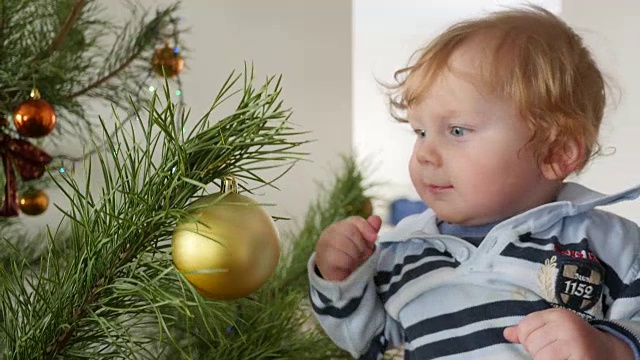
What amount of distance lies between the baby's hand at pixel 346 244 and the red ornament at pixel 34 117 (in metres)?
0.22

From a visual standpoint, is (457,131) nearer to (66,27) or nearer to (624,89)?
(66,27)

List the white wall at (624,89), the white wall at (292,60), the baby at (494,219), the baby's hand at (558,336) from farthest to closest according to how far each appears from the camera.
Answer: the white wall at (624,89), the white wall at (292,60), the baby at (494,219), the baby's hand at (558,336)

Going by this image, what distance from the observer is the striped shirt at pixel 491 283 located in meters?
0.53

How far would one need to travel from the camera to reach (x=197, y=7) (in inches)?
41.5

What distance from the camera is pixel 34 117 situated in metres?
0.52

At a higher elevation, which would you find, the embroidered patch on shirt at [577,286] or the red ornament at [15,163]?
the red ornament at [15,163]

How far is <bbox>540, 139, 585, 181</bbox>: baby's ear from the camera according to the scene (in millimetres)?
574

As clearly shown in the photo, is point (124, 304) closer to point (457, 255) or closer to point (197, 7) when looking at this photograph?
point (457, 255)

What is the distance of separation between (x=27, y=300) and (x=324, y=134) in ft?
2.96

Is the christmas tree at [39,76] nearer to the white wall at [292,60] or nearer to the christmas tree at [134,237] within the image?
the christmas tree at [134,237]

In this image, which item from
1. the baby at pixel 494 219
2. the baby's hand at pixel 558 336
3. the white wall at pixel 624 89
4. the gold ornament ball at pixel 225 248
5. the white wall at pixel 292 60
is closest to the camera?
the gold ornament ball at pixel 225 248

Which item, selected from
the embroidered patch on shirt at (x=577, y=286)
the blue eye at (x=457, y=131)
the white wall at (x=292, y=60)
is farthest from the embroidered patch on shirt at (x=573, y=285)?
the white wall at (x=292, y=60)

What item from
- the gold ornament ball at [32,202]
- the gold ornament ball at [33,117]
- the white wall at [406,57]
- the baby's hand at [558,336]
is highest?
the gold ornament ball at [33,117]

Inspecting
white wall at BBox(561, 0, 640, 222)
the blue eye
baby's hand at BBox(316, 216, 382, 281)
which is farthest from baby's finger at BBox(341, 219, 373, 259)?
white wall at BBox(561, 0, 640, 222)
